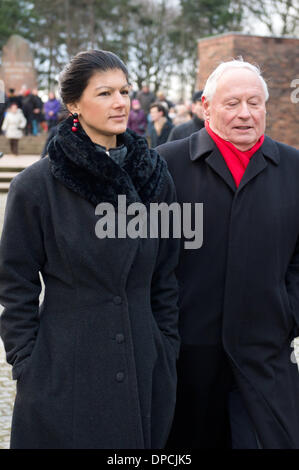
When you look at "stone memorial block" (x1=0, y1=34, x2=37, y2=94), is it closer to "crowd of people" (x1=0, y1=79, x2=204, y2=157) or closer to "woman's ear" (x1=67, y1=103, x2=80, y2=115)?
"crowd of people" (x1=0, y1=79, x2=204, y2=157)

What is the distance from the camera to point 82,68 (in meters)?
2.38

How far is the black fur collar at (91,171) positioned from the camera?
2.35 meters

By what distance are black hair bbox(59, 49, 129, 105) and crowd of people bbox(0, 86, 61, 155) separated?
1693cm

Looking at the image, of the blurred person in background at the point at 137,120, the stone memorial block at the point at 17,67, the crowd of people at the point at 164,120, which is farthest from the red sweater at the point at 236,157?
the stone memorial block at the point at 17,67

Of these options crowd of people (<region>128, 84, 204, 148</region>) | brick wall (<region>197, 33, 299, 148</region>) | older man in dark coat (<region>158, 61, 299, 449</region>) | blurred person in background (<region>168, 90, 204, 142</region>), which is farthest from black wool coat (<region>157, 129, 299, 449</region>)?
brick wall (<region>197, 33, 299, 148</region>)

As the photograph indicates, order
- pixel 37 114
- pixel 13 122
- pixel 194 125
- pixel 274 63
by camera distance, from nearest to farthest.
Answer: pixel 194 125, pixel 274 63, pixel 13 122, pixel 37 114

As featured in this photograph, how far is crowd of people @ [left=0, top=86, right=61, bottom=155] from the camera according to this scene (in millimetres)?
20531

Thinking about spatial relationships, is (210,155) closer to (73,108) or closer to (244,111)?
(244,111)

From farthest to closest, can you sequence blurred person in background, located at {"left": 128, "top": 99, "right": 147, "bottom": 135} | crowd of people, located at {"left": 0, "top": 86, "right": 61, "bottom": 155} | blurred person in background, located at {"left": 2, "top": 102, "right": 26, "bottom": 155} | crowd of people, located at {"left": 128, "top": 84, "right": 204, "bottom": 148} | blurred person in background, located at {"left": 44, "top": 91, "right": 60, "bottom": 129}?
1. blurred person in background, located at {"left": 44, "top": 91, "right": 60, "bottom": 129}
2. crowd of people, located at {"left": 0, "top": 86, "right": 61, "bottom": 155}
3. blurred person in background, located at {"left": 2, "top": 102, "right": 26, "bottom": 155}
4. blurred person in background, located at {"left": 128, "top": 99, "right": 147, "bottom": 135}
5. crowd of people, located at {"left": 128, "top": 84, "right": 204, "bottom": 148}

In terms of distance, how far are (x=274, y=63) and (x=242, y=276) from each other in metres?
15.3

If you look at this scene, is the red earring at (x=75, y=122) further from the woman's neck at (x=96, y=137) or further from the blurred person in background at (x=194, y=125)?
the blurred person in background at (x=194, y=125)

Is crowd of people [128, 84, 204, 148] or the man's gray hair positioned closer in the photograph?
the man's gray hair

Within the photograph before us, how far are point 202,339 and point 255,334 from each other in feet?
0.69

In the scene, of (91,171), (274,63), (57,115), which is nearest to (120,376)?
(91,171)
